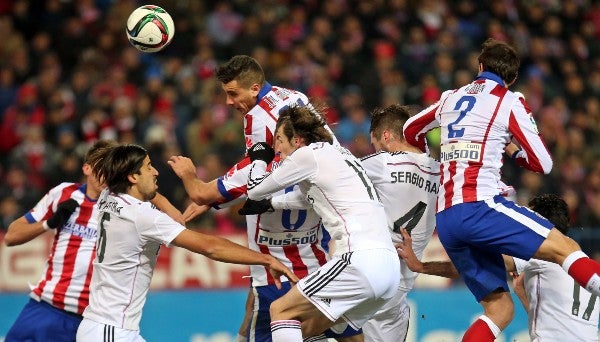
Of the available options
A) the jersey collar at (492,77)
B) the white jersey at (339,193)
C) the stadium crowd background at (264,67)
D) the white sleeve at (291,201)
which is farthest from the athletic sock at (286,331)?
the stadium crowd background at (264,67)

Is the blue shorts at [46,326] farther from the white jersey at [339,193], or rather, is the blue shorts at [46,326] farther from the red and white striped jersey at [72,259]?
the white jersey at [339,193]

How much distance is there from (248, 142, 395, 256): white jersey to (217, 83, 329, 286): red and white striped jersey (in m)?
0.97

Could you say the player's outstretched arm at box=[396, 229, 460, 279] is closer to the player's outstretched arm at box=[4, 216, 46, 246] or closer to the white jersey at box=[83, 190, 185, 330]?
the white jersey at box=[83, 190, 185, 330]

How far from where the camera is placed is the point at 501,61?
7.68 metres

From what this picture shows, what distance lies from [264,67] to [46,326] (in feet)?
28.2

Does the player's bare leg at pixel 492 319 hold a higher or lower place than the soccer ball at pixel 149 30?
lower

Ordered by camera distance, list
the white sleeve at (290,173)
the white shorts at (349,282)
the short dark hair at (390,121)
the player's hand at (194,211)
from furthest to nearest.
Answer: the short dark hair at (390,121), the player's hand at (194,211), the white sleeve at (290,173), the white shorts at (349,282)

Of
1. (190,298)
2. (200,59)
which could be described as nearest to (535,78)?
(200,59)

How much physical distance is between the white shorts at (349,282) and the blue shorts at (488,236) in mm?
817

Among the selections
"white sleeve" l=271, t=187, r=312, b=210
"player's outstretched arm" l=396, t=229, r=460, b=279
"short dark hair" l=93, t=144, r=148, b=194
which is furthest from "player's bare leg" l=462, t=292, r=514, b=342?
"short dark hair" l=93, t=144, r=148, b=194

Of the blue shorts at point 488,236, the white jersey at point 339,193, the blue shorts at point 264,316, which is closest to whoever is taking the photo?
the white jersey at point 339,193

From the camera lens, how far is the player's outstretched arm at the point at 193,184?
768cm

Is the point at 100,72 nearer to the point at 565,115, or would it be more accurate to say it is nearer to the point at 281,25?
the point at 281,25

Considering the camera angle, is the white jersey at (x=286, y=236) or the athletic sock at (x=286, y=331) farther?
the white jersey at (x=286, y=236)
